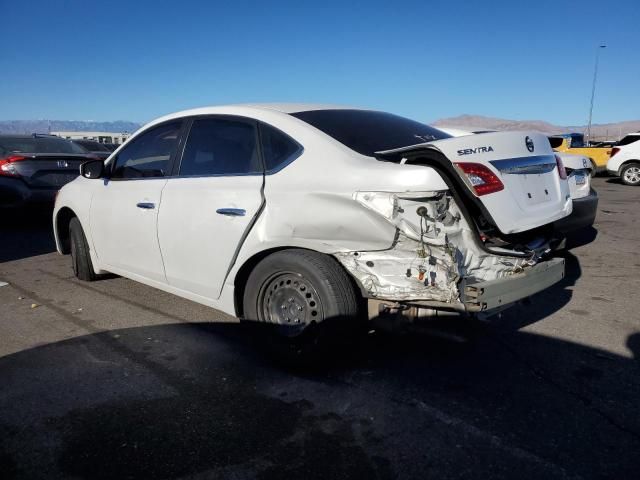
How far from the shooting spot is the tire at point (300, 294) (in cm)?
→ 292

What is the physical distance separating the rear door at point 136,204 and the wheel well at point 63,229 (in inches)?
35.9

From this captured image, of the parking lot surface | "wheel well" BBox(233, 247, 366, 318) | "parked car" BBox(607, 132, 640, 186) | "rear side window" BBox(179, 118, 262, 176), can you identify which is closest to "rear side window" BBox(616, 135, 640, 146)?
"parked car" BBox(607, 132, 640, 186)

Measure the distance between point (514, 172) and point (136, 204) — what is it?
2.74 meters

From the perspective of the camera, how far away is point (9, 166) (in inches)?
314

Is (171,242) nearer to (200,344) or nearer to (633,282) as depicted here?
(200,344)

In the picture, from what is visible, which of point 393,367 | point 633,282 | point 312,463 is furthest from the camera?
point 633,282

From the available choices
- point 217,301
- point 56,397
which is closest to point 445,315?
point 217,301

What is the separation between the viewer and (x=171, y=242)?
12.2 feet

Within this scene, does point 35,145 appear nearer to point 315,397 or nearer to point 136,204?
point 136,204

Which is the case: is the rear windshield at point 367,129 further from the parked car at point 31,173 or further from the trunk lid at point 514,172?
the parked car at point 31,173

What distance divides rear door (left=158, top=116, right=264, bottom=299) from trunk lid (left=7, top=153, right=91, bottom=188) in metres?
5.42

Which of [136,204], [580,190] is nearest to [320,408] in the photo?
[136,204]

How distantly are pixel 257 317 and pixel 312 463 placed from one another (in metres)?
1.16

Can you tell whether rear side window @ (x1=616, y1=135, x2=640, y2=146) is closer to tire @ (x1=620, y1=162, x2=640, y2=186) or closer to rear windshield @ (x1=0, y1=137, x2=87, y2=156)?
tire @ (x1=620, y1=162, x2=640, y2=186)
